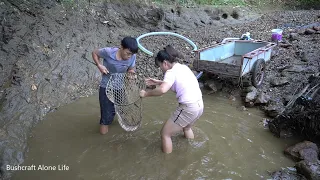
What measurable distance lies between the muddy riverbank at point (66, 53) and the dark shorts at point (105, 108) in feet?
4.13

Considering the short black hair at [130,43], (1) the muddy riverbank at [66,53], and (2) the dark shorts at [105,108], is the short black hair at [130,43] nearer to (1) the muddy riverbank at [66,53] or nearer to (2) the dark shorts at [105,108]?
(2) the dark shorts at [105,108]

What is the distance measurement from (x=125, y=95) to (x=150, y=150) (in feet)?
3.11

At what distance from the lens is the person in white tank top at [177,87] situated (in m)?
3.47

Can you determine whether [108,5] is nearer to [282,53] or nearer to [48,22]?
[48,22]

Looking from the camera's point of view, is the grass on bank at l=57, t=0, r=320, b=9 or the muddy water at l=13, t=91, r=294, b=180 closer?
the muddy water at l=13, t=91, r=294, b=180

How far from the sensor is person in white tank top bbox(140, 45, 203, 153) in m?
3.47

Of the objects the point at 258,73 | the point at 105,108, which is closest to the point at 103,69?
the point at 105,108

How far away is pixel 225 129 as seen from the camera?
4.75 metres

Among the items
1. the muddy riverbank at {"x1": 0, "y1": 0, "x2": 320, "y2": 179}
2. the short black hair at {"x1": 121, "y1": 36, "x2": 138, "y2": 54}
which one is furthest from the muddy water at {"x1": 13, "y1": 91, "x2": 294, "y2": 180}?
the short black hair at {"x1": 121, "y1": 36, "x2": 138, "y2": 54}

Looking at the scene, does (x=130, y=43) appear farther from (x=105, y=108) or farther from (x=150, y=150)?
(x=150, y=150)

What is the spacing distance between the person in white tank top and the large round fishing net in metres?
0.55

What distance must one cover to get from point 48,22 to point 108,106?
3790mm

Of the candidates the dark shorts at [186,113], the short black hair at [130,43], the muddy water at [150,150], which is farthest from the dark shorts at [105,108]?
the dark shorts at [186,113]

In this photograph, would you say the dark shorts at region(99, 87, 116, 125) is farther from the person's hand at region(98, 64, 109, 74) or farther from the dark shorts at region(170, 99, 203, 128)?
the dark shorts at region(170, 99, 203, 128)
